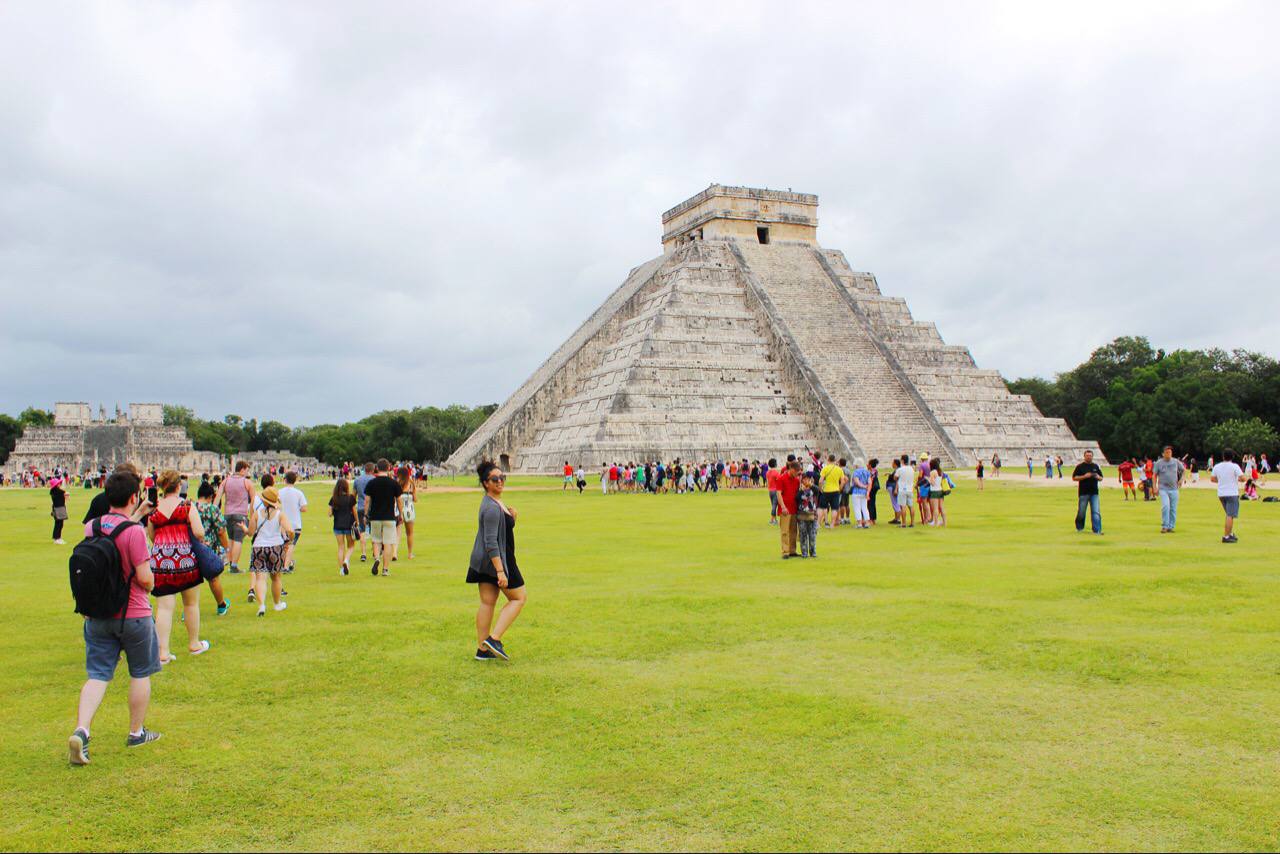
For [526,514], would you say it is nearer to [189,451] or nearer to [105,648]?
[105,648]

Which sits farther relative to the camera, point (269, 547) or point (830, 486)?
point (830, 486)

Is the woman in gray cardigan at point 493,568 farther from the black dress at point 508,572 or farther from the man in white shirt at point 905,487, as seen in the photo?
the man in white shirt at point 905,487

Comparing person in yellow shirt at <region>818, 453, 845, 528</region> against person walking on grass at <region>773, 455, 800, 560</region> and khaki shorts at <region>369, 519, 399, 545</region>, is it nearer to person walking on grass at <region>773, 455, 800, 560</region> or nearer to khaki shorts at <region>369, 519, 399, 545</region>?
person walking on grass at <region>773, 455, 800, 560</region>

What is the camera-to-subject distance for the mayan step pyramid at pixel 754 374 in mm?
36375

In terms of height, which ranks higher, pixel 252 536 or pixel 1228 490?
pixel 1228 490

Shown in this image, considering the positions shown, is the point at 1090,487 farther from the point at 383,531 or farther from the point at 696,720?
the point at 696,720

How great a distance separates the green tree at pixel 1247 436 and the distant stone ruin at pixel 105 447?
6832 cm

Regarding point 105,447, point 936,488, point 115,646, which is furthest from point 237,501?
point 105,447

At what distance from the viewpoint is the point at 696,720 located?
217 inches

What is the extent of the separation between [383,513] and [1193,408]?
52209 mm

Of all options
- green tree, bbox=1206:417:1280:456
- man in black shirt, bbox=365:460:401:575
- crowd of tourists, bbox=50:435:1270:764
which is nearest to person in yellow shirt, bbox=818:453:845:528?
crowd of tourists, bbox=50:435:1270:764

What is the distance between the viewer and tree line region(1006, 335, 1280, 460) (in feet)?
164

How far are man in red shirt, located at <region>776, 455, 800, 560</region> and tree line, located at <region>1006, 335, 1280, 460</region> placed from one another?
44.8 m

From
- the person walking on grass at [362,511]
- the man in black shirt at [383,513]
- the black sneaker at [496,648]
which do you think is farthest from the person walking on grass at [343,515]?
the black sneaker at [496,648]
